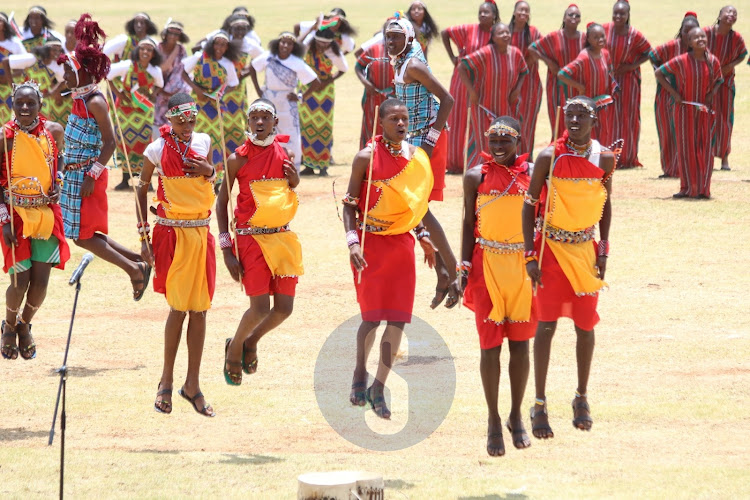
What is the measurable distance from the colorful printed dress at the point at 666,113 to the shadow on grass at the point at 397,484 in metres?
11.6

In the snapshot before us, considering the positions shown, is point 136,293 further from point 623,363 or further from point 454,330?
point 623,363

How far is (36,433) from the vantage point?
8297mm

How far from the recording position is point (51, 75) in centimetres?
1994

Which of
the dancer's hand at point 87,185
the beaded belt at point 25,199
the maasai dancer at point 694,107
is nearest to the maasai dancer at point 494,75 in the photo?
the maasai dancer at point 694,107

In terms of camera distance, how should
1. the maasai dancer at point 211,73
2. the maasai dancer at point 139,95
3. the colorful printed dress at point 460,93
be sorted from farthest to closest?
the colorful printed dress at point 460,93 → the maasai dancer at point 139,95 → the maasai dancer at point 211,73

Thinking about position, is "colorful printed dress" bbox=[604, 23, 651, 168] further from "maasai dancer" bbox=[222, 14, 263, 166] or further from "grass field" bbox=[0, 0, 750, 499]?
"maasai dancer" bbox=[222, 14, 263, 166]

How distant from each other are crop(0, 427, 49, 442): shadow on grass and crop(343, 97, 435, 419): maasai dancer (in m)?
2.07

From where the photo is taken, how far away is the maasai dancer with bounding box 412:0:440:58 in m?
19.1

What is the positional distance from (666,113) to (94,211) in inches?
406

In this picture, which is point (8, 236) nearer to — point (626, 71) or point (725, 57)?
point (725, 57)

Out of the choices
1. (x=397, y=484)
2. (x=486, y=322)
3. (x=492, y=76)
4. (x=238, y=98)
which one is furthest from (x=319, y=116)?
(x=397, y=484)

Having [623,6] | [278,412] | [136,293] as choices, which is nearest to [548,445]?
[278,412]

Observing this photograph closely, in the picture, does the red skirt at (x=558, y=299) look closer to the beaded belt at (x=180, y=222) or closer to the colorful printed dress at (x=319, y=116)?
the beaded belt at (x=180, y=222)

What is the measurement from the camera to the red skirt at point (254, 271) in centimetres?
837
